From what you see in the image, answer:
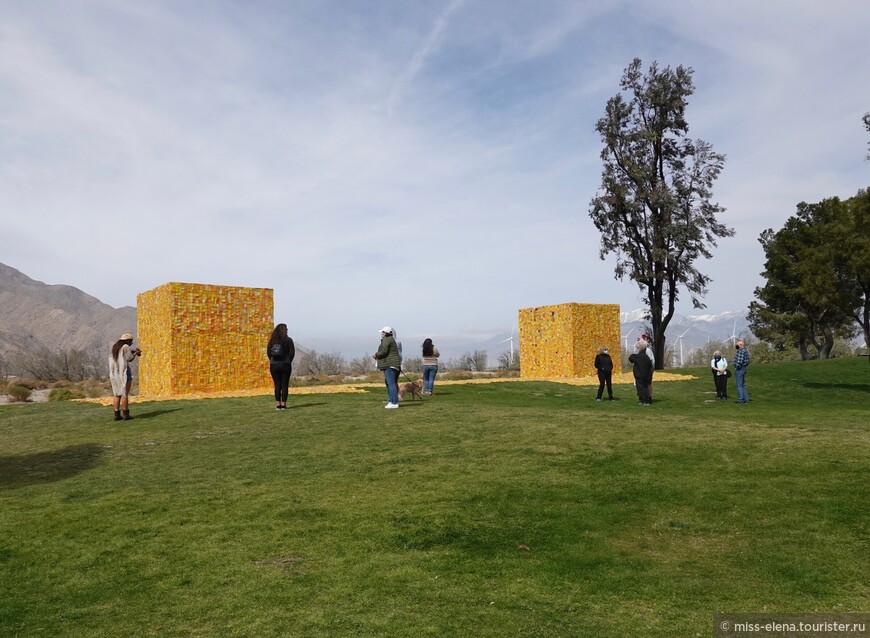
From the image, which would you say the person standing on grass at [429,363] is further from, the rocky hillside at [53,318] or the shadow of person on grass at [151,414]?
the rocky hillside at [53,318]

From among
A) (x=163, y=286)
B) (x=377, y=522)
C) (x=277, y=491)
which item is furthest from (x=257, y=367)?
(x=377, y=522)

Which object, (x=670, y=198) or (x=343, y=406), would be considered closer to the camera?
(x=343, y=406)

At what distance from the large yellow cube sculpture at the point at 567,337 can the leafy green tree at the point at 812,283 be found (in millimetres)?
15950

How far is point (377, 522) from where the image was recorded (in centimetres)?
681

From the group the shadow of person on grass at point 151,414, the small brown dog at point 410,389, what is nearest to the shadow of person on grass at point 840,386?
the small brown dog at point 410,389

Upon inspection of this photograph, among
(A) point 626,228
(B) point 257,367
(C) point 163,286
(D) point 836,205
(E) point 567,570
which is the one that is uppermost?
(D) point 836,205

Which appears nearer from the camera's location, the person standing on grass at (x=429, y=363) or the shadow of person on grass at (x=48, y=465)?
the shadow of person on grass at (x=48, y=465)

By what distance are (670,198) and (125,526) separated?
3286 centimetres

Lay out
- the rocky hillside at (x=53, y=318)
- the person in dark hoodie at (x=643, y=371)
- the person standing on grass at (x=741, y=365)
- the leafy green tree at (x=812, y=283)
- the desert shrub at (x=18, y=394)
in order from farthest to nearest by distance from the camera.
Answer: the rocky hillside at (x=53, y=318) → the leafy green tree at (x=812, y=283) → the desert shrub at (x=18, y=394) → the person standing on grass at (x=741, y=365) → the person in dark hoodie at (x=643, y=371)

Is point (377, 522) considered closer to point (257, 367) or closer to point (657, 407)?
point (657, 407)

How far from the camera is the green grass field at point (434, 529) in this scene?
4895 millimetres

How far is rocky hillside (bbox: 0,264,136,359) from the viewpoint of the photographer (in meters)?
99.9

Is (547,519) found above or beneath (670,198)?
beneath

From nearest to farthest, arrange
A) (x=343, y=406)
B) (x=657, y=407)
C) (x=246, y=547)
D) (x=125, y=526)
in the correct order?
1. (x=246, y=547)
2. (x=125, y=526)
3. (x=343, y=406)
4. (x=657, y=407)
